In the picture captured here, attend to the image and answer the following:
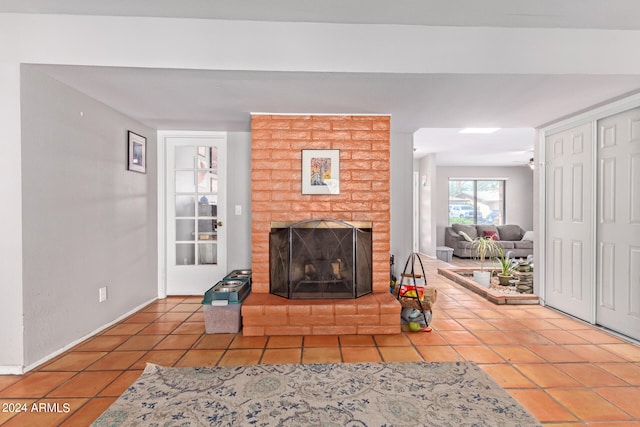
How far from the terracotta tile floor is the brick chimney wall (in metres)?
0.73

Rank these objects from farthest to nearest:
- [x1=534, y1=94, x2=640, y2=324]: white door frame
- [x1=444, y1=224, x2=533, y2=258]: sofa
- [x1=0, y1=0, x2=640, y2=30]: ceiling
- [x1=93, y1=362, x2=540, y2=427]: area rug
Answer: [x1=444, y1=224, x2=533, y2=258]: sofa → [x1=534, y1=94, x2=640, y2=324]: white door frame → [x1=0, y1=0, x2=640, y2=30]: ceiling → [x1=93, y1=362, x2=540, y2=427]: area rug

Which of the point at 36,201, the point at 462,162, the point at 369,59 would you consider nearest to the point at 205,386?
the point at 36,201

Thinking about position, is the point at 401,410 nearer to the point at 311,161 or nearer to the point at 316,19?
the point at 311,161

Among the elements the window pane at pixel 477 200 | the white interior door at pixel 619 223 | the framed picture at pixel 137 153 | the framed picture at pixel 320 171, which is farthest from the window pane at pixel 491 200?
the framed picture at pixel 137 153

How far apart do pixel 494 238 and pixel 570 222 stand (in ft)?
14.7

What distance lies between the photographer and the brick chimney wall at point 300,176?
10.3 ft

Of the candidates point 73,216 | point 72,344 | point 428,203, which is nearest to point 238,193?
point 73,216

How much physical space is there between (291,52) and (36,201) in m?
2.00

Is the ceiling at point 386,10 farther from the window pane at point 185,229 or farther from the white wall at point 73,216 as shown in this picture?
the window pane at point 185,229

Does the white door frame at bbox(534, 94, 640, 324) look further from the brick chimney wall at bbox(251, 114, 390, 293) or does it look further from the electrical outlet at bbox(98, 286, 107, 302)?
the electrical outlet at bbox(98, 286, 107, 302)

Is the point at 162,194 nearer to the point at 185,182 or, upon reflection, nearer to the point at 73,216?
the point at 185,182

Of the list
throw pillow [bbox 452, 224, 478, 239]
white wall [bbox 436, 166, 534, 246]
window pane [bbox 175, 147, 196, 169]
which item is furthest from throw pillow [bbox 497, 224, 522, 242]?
window pane [bbox 175, 147, 196, 169]

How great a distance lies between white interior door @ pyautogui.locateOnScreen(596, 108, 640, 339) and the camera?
8.78 ft

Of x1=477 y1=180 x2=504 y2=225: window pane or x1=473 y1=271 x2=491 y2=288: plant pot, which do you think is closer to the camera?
x1=473 y1=271 x2=491 y2=288: plant pot
